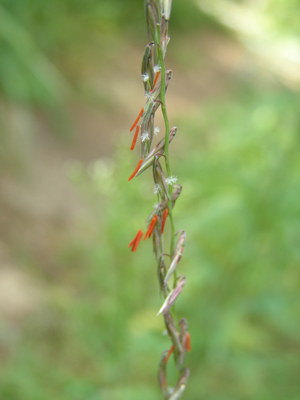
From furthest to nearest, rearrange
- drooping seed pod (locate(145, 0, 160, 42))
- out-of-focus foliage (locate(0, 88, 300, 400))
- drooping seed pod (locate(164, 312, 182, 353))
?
out-of-focus foliage (locate(0, 88, 300, 400)) → drooping seed pod (locate(164, 312, 182, 353)) → drooping seed pod (locate(145, 0, 160, 42))

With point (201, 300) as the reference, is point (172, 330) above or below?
below

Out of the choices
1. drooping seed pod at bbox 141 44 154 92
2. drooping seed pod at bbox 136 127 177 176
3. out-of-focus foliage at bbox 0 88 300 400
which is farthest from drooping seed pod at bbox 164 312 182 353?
out-of-focus foliage at bbox 0 88 300 400

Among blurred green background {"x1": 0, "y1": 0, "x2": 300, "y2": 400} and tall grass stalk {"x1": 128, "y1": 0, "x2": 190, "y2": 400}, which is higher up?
blurred green background {"x1": 0, "y1": 0, "x2": 300, "y2": 400}

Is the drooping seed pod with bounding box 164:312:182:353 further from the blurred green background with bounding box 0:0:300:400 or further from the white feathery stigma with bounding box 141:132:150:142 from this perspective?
the blurred green background with bounding box 0:0:300:400

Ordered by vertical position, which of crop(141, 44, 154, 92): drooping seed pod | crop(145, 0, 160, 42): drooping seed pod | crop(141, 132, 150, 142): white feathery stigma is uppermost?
crop(145, 0, 160, 42): drooping seed pod

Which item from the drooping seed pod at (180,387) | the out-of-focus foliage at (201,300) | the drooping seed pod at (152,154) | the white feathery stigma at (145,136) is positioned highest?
the out-of-focus foliage at (201,300)

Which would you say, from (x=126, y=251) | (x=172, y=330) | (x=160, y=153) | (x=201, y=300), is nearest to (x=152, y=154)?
(x=160, y=153)

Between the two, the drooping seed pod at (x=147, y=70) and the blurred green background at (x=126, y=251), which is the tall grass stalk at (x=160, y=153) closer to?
the drooping seed pod at (x=147, y=70)

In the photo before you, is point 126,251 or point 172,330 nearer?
point 172,330

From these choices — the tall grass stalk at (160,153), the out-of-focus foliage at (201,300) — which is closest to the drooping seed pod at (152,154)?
the tall grass stalk at (160,153)

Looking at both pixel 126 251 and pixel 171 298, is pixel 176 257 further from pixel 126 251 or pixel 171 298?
pixel 126 251
